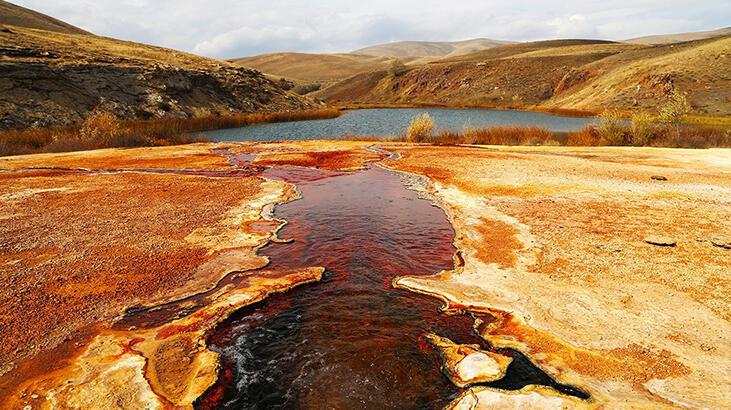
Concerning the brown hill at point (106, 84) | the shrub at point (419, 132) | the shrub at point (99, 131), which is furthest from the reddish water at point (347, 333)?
the brown hill at point (106, 84)

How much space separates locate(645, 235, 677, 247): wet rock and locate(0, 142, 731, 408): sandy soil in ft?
0.47

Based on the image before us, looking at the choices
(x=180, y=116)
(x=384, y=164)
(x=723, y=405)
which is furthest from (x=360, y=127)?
(x=723, y=405)

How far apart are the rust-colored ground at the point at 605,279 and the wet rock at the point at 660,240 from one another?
179 mm

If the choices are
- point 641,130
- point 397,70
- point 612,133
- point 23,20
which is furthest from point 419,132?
point 397,70

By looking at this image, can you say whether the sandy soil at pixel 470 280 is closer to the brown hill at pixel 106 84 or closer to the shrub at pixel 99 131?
the shrub at pixel 99 131

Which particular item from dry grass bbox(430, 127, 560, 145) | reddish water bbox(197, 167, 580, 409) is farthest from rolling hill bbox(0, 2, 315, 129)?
reddish water bbox(197, 167, 580, 409)

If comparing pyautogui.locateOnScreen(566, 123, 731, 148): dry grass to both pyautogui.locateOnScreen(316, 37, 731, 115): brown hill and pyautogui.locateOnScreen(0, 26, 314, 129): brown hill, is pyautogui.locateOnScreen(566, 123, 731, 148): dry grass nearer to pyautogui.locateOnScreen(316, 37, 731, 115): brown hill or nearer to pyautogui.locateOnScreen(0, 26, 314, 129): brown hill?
pyautogui.locateOnScreen(316, 37, 731, 115): brown hill

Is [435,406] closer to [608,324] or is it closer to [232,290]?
[608,324]

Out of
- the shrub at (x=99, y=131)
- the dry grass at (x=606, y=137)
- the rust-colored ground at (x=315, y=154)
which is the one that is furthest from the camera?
the shrub at (x=99, y=131)

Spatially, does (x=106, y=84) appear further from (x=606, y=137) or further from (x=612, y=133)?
(x=612, y=133)

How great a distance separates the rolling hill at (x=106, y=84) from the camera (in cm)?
4038

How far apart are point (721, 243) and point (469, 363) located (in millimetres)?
7145

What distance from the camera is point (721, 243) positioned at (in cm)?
923

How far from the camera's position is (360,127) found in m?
48.2
